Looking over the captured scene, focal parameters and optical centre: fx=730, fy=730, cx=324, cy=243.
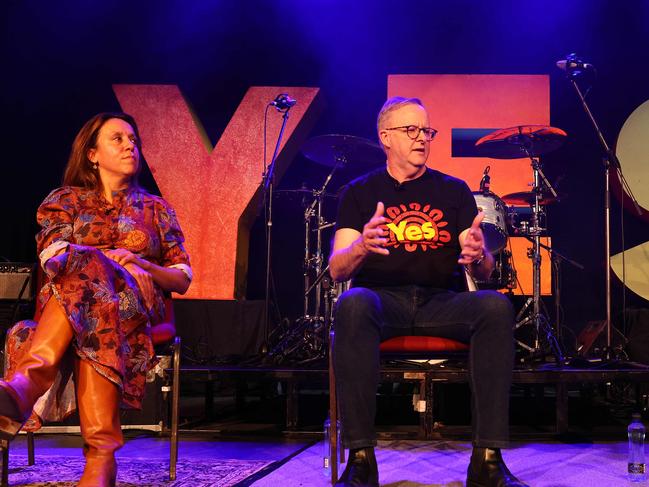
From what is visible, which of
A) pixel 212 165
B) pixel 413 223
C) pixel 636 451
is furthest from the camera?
pixel 212 165

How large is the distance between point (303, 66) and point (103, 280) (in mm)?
4054

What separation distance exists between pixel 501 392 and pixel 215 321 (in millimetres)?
3498

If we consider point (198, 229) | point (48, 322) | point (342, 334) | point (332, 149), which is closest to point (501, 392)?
point (342, 334)

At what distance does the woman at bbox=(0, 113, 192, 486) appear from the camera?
2.34 m

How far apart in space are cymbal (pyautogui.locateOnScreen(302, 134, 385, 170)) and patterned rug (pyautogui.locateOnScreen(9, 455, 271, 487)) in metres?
2.65

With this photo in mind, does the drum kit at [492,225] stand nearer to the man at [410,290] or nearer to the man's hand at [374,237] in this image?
the man at [410,290]

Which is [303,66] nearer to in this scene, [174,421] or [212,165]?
[212,165]

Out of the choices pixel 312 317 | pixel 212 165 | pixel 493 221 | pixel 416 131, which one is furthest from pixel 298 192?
pixel 416 131

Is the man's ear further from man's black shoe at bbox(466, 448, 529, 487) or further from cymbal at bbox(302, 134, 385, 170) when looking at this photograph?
cymbal at bbox(302, 134, 385, 170)

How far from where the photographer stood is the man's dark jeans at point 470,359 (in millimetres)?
2314

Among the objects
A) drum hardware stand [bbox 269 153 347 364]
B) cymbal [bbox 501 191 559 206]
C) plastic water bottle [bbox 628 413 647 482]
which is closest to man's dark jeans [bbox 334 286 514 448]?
plastic water bottle [bbox 628 413 647 482]

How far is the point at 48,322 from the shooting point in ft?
7.88

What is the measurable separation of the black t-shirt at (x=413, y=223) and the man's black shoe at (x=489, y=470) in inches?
27.7

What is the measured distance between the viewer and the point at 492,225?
489cm
